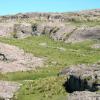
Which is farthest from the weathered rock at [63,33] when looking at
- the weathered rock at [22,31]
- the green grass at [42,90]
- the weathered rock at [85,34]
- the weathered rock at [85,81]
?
the weathered rock at [85,81]

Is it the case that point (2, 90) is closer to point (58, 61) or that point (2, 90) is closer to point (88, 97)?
point (88, 97)

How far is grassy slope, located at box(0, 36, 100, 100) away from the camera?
52.3m

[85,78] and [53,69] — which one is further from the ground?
[85,78]

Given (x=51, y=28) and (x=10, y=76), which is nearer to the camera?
(x=10, y=76)

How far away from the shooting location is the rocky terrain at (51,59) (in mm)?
51812

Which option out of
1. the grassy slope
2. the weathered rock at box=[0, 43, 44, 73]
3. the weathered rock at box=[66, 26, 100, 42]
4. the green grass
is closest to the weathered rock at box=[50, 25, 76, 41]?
the weathered rock at box=[66, 26, 100, 42]

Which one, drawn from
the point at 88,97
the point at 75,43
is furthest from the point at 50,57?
the point at 88,97

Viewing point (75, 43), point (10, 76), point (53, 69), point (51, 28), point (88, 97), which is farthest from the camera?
point (51, 28)

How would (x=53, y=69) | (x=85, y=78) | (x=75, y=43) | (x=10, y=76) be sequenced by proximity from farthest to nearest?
(x=75, y=43), (x=53, y=69), (x=10, y=76), (x=85, y=78)

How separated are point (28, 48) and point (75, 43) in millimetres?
25367

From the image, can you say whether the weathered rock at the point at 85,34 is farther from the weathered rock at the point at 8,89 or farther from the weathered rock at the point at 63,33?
the weathered rock at the point at 8,89

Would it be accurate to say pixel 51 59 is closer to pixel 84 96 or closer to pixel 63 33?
pixel 63 33

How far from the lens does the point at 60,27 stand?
144 m

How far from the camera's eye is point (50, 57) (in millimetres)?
97188
